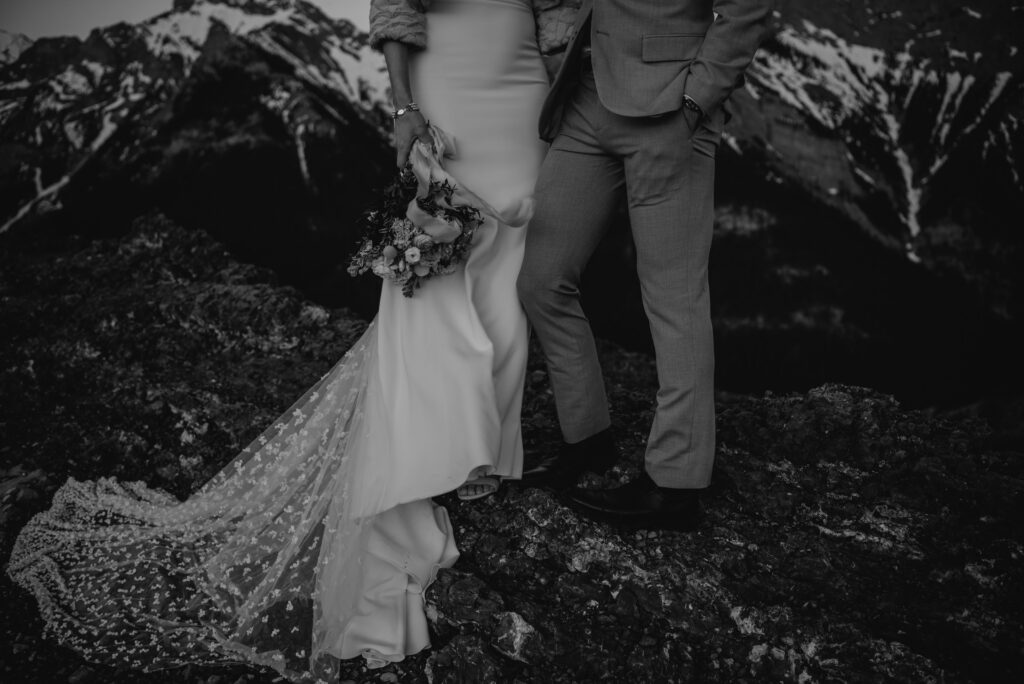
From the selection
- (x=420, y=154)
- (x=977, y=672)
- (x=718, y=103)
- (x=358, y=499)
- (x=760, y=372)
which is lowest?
(x=760, y=372)

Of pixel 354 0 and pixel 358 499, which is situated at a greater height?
pixel 354 0

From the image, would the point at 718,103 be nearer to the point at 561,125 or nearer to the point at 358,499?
the point at 561,125

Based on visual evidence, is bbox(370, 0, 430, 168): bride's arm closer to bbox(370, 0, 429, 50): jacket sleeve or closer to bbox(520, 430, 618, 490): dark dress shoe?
bbox(370, 0, 429, 50): jacket sleeve

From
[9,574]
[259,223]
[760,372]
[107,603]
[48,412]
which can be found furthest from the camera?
[259,223]

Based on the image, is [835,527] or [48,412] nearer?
[835,527]

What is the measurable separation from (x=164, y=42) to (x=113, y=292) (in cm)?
131

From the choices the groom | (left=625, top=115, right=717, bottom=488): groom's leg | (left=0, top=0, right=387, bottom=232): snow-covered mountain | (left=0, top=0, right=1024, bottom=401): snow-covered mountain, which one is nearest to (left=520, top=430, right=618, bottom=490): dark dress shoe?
the groom

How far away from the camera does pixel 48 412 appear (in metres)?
3.10

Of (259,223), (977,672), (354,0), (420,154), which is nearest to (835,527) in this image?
(977,672)

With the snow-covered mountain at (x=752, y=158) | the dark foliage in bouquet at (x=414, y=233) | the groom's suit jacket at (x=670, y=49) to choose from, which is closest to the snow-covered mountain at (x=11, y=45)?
the snow-covered mountain at (x=752, y=158)

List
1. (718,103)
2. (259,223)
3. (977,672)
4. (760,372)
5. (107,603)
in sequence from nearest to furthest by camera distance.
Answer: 1. (977,672)
2. (718,103)
3. (107,603)
4. (760,372)
5. (259,223)

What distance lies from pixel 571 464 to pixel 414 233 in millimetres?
887

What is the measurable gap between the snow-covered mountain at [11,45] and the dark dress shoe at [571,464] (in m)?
3.40

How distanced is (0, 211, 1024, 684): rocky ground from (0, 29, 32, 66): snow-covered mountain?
2.87 ft
